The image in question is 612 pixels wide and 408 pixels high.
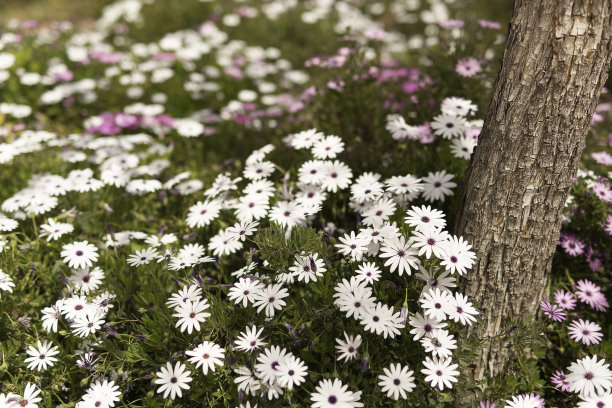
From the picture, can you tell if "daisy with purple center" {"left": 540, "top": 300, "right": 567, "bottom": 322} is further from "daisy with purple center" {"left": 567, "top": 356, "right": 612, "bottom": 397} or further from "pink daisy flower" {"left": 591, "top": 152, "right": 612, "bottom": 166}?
"pink daisy flower" {"left": 591, "top": 152, "right": 612, "bottom": 166}

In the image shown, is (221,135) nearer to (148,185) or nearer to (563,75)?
(148,185)

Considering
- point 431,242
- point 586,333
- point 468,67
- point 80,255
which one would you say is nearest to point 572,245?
point 586,333

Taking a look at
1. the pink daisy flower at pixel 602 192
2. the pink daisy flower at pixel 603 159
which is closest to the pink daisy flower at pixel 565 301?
the pink daisy flower at pixel 602 192

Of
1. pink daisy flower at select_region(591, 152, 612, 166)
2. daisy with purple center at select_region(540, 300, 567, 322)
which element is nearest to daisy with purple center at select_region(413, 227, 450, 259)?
daisy with purple center at select_region(540, 300, 567, 322)

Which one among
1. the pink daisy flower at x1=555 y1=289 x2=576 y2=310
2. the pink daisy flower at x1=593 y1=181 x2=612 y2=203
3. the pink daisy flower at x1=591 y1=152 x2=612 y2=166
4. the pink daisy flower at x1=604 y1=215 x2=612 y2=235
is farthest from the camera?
the pink daisy flower at x1=591 y1=152 x2=612 y2=166

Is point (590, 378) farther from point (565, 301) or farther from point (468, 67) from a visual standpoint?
point (468, 67)

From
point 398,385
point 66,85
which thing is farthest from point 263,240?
point 66,85
